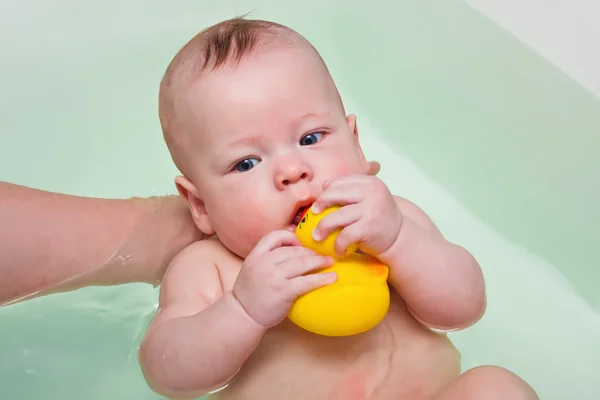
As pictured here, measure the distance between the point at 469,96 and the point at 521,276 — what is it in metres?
0.39

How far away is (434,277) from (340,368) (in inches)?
6.9

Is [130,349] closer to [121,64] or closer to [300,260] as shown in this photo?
[300,260]

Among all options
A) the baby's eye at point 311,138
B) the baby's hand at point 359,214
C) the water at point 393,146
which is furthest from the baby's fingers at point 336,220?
the water at point 393,146

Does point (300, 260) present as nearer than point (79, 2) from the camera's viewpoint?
Yes

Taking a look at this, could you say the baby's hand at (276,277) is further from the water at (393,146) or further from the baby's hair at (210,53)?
the water at (393,146)

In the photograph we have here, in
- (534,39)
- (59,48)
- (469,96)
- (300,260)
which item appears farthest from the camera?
(59,48)

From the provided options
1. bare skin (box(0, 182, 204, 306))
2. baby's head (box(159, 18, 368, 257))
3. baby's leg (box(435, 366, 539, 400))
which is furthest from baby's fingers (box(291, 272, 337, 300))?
bare skin (box(0, 182, 204, 306))

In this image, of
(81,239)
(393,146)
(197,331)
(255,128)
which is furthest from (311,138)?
(393,146)

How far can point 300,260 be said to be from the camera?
0.89 m

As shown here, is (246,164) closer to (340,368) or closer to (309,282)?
(309,282)

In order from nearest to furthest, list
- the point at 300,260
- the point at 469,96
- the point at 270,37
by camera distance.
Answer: the point at 300,260 < the point at 270,37 < the point at 469,96

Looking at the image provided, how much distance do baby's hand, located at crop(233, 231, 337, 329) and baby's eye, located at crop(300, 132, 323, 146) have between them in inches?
5.5

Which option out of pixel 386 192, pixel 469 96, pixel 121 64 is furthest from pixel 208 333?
pixel 121 64

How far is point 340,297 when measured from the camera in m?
0.87
